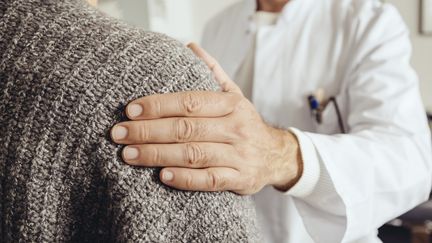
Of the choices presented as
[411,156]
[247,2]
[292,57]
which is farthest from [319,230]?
[247,2]

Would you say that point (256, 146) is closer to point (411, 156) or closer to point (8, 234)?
point (8, 234)

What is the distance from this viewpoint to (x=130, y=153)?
0.44m

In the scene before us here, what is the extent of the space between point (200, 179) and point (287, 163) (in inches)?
11.1

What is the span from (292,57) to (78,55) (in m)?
0.71

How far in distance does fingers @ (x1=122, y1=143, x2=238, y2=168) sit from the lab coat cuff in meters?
0.23

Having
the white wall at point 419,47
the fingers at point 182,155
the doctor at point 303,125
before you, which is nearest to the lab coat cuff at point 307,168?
the doctor at point 303,125

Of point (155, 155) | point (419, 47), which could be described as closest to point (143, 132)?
point (155, 155)

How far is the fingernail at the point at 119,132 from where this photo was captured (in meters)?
0.43

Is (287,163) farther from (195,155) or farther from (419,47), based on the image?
(419,47)

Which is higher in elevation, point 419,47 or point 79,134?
point 79,134

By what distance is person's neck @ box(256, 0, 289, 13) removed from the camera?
1172mm

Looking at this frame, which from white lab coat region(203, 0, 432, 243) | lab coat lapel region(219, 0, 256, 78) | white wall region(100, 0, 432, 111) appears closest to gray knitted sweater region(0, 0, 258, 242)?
white lab coat region(203, 0, 432, 243)

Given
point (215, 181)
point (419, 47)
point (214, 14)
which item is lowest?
point (419, 47)

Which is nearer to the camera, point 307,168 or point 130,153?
point 130,153
